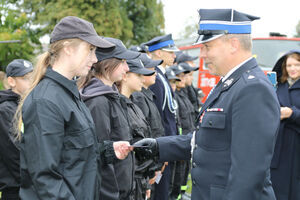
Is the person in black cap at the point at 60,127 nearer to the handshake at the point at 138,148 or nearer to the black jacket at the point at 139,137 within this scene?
the handshake at the point at 138,148

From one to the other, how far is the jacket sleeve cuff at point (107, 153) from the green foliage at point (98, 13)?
2391 centimetres

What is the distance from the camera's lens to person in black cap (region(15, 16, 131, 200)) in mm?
2102

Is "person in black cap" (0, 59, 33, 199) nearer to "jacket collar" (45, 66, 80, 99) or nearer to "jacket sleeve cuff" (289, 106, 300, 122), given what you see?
"jacket collar" (45, 66, 80, 99)

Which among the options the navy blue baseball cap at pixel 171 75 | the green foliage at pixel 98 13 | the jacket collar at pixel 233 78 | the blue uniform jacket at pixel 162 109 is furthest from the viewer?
the green foliage at pixel 98 13

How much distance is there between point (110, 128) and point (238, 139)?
4.22 ft

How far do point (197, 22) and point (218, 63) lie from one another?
395mm

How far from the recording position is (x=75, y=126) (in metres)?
2.28

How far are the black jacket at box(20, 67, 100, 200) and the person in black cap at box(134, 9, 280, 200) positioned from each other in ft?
2.49

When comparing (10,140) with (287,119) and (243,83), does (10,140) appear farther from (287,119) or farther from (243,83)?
(287,119)

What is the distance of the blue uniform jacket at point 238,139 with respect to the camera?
2.12 m

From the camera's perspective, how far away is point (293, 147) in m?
4.38

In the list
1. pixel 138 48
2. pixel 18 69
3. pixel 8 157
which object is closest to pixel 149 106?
pixel 138 48

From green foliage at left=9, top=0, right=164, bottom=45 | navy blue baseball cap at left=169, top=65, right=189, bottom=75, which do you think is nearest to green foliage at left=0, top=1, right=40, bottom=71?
green foliage at left=9, top=0, right=164, bottom=45

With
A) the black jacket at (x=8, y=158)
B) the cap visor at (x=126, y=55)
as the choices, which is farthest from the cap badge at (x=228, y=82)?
the black jacket at (x=8, y=158)
